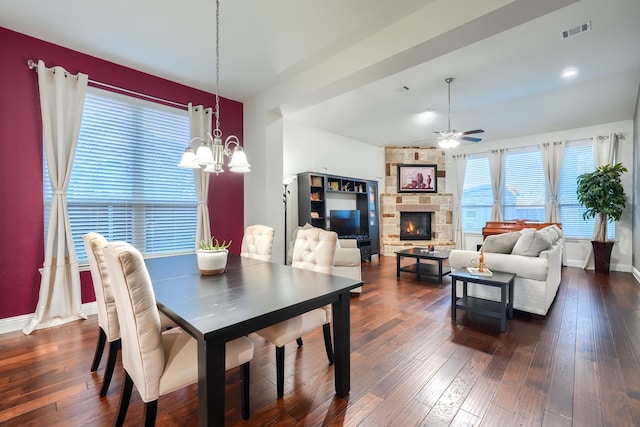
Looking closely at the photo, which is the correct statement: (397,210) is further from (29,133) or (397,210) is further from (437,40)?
(29,133)

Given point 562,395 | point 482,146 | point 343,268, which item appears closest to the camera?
point 562,395

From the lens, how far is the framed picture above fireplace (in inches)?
288

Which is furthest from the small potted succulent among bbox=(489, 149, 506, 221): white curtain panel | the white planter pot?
bbox=(489, 149, 506, 221): white curtain panel

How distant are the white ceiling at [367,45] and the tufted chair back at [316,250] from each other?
70.8 inches

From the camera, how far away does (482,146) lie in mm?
6832

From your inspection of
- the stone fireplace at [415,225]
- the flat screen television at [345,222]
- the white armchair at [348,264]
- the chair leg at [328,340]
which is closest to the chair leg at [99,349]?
the chair leg at [328,340]

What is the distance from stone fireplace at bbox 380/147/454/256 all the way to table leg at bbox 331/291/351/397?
5500 mm

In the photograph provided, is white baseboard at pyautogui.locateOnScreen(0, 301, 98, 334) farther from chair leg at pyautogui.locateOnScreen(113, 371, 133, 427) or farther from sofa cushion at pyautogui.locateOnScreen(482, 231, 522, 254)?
sofa cushion at pyautogui.locateOnScreen(482, 231, 522, 254)

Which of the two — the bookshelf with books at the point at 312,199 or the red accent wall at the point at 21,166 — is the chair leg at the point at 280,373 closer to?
the red accent wall at the point at 21,166

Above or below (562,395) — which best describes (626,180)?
above

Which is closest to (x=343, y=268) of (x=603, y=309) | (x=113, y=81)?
(x=603, y=309)

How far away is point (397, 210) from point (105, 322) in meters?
6.44

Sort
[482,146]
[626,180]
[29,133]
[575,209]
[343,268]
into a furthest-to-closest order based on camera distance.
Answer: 1. [482,146]
2. [575,209]
3. [626,180]
4. [343,268]
5. [29,133]

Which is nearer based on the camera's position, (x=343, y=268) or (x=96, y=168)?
(x=96, y=168)
